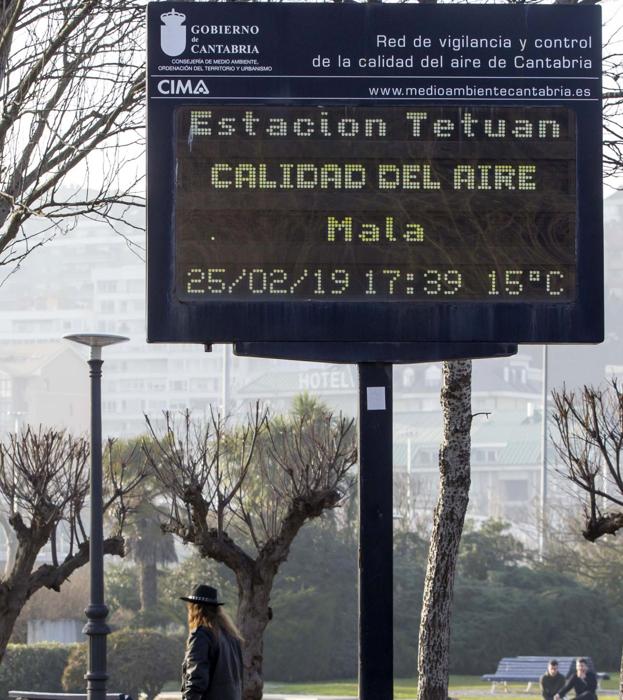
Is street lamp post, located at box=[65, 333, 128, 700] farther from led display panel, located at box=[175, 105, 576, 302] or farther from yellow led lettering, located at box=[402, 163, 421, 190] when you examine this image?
yellow led lettering, located at box=[402, 163, 421, 190]

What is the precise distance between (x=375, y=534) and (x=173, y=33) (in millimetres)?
2923

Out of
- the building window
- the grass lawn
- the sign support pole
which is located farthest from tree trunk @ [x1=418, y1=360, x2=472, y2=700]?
the building window

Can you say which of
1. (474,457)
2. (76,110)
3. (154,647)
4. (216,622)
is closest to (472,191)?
(216,622)

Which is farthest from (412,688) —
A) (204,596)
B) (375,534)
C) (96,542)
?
(204,596)

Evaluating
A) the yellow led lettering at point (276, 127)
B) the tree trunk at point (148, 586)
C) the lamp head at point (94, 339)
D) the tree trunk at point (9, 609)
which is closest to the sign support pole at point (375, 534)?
the yellow led lettering at point (276, 127)

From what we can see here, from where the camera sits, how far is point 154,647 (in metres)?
31.1

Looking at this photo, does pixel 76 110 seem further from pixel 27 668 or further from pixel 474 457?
pixel 474 457

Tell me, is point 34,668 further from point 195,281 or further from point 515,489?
point 515,489

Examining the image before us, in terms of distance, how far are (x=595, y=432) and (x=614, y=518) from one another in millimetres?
912

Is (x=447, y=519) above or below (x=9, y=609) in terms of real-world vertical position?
above

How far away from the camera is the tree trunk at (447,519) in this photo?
15.7 m

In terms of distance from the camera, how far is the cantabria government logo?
26.4ft

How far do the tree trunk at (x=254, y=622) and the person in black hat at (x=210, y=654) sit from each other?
7.40m

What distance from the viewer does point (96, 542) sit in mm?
15711
